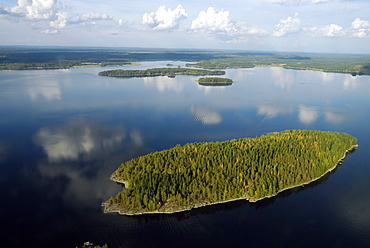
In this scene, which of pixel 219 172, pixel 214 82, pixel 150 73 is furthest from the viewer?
pixel 150 73

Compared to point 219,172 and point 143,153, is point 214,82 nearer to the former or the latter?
point 143,153

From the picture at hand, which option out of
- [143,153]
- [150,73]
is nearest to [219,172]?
[143,153]

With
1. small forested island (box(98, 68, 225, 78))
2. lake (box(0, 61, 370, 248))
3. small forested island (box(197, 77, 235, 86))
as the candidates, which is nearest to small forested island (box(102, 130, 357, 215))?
lake (box(0, 61, 370, 248))

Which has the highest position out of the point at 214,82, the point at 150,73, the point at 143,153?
the point at 150,73

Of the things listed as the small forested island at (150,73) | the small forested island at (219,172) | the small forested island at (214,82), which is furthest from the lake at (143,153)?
the small forested island at (150,73)

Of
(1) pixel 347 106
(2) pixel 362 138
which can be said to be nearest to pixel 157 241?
(2) pixel 362 138

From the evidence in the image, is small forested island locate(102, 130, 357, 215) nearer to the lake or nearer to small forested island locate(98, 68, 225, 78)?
the lake

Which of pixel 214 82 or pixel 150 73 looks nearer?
pixel 214 82
